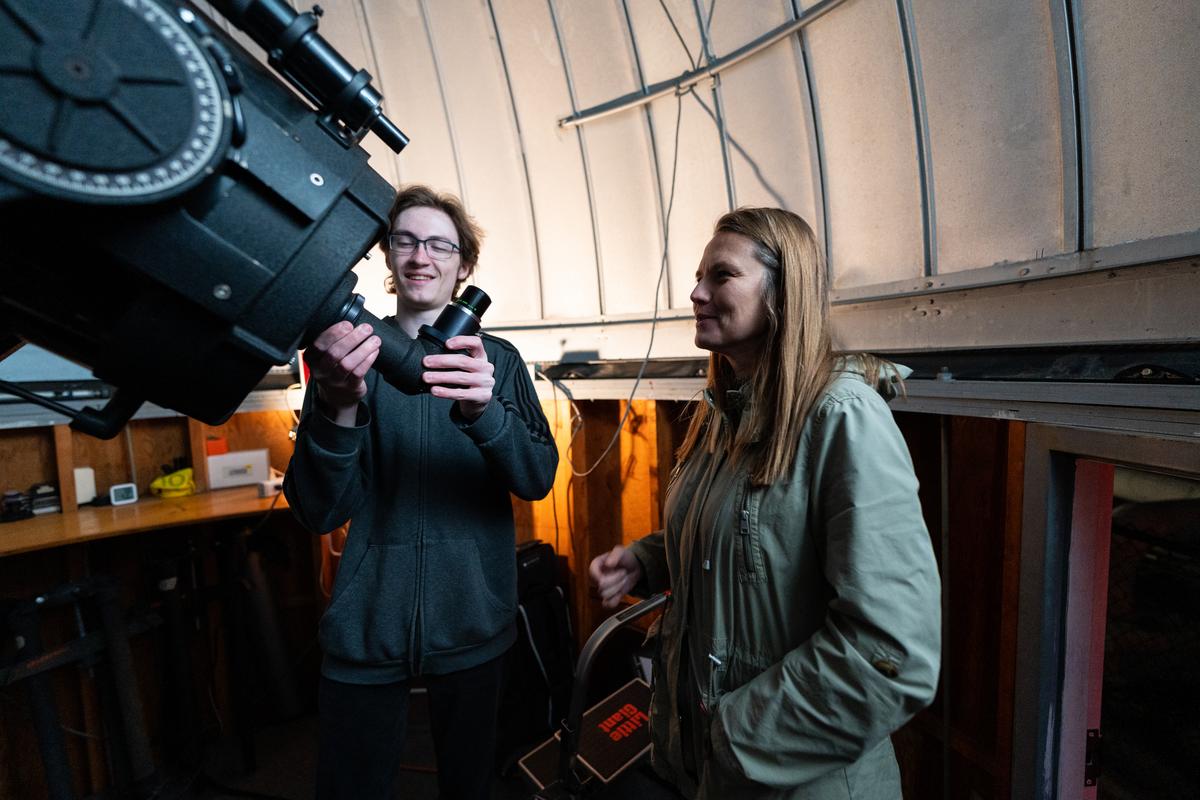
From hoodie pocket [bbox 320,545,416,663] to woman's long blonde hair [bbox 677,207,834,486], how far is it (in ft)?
2.57

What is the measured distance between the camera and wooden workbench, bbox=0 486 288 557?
1.99 meters

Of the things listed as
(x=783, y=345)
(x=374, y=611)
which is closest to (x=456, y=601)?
(x=374, y=611)

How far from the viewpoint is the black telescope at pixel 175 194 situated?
0.44 meters

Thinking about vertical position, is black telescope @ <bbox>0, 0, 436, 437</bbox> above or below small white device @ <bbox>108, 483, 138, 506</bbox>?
above

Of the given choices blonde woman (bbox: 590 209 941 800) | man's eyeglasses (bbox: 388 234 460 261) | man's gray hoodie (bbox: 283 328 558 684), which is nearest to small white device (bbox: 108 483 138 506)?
man's gray hoodie (bbox: 283 328 558 684)

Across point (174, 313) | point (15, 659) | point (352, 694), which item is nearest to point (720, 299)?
point (174, 313)

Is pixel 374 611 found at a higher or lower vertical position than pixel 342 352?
lower

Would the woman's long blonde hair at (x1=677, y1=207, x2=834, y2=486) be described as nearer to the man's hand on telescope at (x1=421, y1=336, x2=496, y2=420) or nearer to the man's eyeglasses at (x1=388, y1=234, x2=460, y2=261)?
the man's hand on telescope at (x1=421, y1=336, x2=496, y2=420)

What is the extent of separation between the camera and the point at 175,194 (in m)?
0.48

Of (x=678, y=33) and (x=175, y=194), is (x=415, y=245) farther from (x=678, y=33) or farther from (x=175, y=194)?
(x=678, y=33)

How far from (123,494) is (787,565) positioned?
2.99m

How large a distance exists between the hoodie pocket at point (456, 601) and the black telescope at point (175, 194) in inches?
28.9

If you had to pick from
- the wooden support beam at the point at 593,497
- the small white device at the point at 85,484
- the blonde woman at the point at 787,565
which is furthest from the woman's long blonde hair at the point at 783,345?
the small white device at the point at 85,484

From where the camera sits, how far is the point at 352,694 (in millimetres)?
1243
